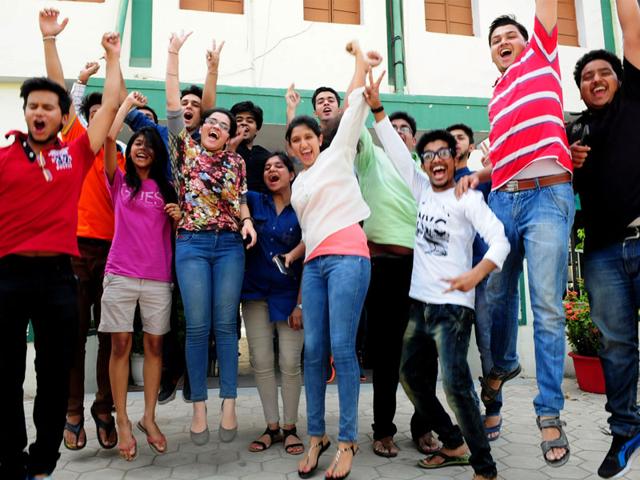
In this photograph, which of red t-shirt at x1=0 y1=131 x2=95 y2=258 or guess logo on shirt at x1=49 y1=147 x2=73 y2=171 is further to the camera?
guess logo on shirt at x1=49 y1=147 x2=73 y2=171

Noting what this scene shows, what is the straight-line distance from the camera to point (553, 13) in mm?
2637

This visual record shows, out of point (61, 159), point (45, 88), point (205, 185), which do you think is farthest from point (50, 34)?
point (205, 185)

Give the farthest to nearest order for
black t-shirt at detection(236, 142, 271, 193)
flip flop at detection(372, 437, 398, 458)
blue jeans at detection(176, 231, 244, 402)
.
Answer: black t-shirt at detection(236, 142, 271, 193) → flip flop at detection(372, 437, 398, 458) → blue jeans at detection(176, 231, 244, 402)

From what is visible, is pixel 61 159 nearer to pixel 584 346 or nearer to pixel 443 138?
pixel 443 138

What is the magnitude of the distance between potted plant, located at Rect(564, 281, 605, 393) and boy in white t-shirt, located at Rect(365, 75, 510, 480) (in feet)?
10.3

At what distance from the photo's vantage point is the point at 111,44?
3191 mm

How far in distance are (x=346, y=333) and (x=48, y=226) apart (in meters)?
1.76

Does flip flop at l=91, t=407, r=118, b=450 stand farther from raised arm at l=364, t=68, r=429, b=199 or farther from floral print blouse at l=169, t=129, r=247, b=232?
raised arm at l=364, t=68, r=429, b=199

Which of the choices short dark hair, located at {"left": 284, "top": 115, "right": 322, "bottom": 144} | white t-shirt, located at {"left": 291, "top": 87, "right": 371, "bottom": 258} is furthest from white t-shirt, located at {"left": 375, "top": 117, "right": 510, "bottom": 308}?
short dark hair, located at {"left": 284, "top": 115, "right": 322, "bottom": 144}

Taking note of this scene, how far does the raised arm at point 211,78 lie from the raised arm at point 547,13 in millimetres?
2228

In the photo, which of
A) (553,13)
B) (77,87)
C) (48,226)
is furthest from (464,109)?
(48,226)

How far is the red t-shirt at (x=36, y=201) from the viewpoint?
2.63 m

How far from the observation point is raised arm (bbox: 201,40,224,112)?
3.83 meters

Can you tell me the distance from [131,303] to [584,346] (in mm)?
4938
